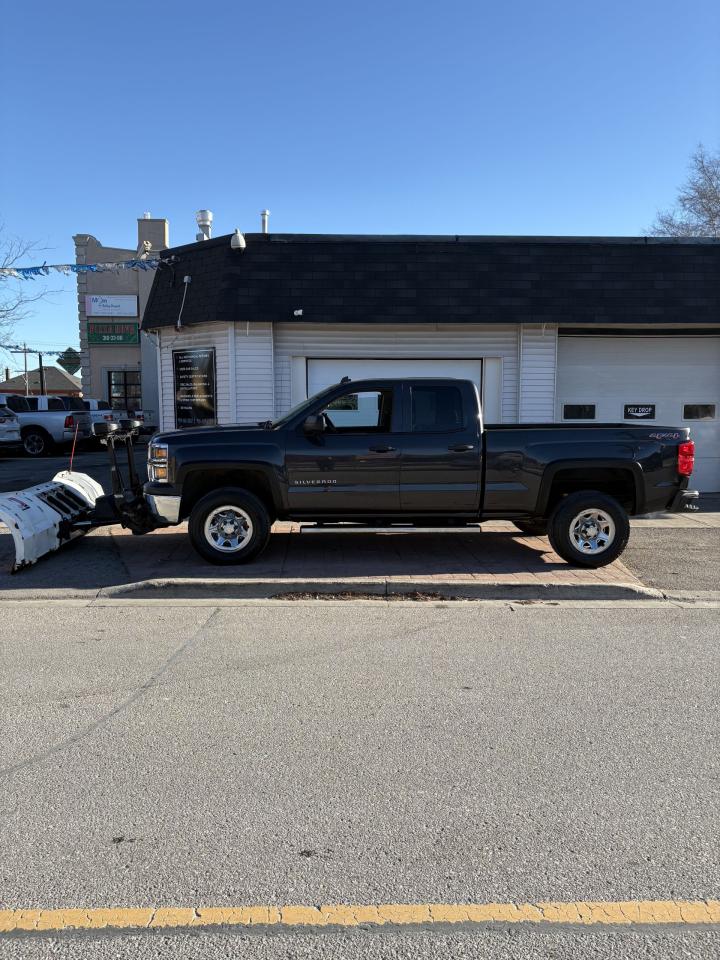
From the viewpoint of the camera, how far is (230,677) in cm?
489

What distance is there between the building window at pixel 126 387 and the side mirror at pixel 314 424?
26.0m

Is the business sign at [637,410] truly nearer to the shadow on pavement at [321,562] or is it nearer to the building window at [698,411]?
the building window at [698,411]

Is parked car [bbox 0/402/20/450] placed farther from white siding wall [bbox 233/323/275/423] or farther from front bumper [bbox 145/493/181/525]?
front bumper [bbox 145/493/181/525]

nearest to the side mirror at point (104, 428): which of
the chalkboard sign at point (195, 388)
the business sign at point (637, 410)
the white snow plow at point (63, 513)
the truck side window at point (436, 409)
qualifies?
the white snow plow at point (63, 513)

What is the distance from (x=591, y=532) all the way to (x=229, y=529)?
3.78m

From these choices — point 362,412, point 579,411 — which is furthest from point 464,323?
point 362,412

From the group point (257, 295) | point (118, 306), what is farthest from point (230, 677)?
point (118, 306)

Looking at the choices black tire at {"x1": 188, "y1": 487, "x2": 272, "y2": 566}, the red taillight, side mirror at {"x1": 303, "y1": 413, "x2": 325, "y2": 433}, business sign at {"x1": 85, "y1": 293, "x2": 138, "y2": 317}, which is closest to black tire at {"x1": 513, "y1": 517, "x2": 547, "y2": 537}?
the red taillight

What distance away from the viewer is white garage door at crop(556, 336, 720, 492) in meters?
12.6

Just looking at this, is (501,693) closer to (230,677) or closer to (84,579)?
(230,677)

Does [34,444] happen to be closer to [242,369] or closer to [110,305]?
[110,305]

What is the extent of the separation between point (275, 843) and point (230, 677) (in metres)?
1.93

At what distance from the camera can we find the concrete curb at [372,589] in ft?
23.0

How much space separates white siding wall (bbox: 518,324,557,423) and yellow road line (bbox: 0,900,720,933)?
10.3 meters
